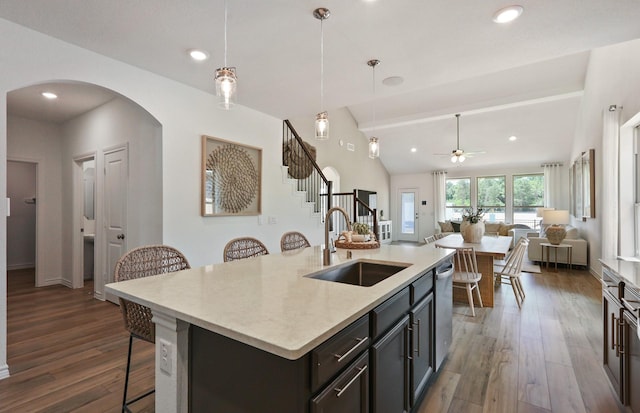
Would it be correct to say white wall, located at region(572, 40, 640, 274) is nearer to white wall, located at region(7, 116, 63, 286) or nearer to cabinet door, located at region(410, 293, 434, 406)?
cabinet door, located at region(410, 293, 434, 406)

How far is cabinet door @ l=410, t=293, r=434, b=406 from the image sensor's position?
5.55 ft

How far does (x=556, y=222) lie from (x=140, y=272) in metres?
7.11

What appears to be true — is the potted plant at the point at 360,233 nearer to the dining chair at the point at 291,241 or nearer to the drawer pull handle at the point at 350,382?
the dining chair at the point at 291,241

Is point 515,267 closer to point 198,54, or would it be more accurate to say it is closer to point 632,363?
point 632,363

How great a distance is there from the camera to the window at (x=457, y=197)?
34.6ft

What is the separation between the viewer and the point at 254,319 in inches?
39.6

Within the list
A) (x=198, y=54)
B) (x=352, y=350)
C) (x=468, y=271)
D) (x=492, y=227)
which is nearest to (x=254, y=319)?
(x=352, y=350)

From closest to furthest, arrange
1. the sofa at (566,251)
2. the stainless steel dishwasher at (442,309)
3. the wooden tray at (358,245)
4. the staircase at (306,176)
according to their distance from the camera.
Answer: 1. the stainless steel dishwasher at (442,309)
2. the wooden tray at (358,245)
3. the staircase at (306,176)
4. the sofa at (566,251)

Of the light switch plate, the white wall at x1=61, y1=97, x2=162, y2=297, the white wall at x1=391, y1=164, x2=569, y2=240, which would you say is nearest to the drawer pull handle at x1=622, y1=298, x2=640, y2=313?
the light switch plate

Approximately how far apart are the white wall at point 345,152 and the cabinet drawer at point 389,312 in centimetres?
545

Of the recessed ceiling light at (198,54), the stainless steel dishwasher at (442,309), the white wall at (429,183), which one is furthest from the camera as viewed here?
the white wall at (429,183)

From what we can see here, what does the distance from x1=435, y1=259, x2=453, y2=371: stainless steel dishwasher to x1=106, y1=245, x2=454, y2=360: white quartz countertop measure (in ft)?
0.95

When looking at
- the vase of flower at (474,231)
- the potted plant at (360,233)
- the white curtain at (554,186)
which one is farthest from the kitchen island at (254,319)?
the white curtain at (554,186)

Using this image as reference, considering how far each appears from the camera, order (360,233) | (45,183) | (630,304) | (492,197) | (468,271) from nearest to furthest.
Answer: (630,304)
(360,233)
(468,271)
(45,183)
(492,197)
